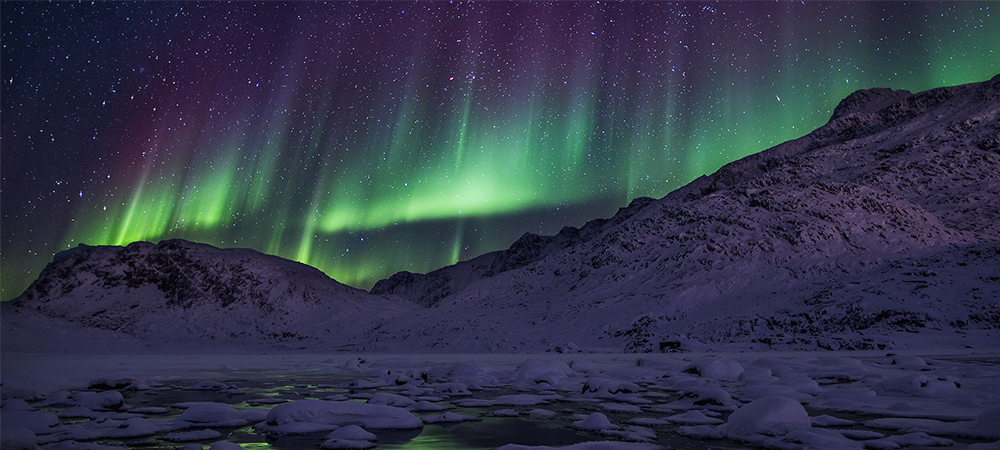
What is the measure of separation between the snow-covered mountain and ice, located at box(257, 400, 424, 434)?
55699 millimetres

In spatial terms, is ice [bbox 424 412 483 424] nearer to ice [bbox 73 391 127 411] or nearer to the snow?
the snow

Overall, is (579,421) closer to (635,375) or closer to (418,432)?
(418,432)

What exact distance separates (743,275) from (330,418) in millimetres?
90693

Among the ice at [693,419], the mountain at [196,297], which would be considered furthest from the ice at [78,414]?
the mountain at [196,297]

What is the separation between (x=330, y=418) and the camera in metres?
12.1

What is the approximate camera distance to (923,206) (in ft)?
359

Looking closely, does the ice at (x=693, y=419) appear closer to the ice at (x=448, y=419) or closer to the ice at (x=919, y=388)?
the ice at (x=448, y=419)

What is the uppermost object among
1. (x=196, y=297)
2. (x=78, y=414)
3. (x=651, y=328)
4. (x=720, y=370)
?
(x=196, y=297)

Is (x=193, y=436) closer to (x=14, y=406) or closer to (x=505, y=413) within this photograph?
(x=505, y=413)

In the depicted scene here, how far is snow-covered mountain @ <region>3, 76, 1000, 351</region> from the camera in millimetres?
71562

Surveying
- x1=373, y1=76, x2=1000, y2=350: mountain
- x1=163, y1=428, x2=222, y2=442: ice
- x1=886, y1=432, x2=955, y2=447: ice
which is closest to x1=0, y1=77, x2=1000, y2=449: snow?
x1=886, y1=432, x2=955, y2=447: ice

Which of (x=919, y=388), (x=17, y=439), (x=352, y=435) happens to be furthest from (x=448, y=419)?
(x=919, y=388)

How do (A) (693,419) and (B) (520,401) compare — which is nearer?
(A) (693,419)

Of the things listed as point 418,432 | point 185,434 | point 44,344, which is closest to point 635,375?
point 418,432
